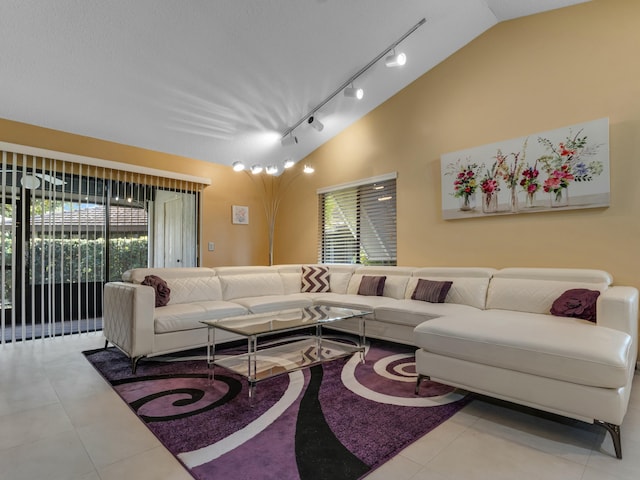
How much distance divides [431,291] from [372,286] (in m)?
0.74

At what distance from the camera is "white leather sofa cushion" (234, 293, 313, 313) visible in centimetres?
350

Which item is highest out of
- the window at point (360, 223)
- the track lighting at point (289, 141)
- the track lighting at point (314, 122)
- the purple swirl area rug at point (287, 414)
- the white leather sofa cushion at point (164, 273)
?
the track lighting at point (314, 122)

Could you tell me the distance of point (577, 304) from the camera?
8.27 ft

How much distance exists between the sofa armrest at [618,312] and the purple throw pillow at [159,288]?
3439mm

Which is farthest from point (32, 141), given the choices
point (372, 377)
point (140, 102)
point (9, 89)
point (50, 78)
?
point (372, 377)

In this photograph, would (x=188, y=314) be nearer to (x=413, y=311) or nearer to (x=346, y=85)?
(x=413, y=311)

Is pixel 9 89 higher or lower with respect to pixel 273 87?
lower

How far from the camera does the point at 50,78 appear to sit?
2959 mm

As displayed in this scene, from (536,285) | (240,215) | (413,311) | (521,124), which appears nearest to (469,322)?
(413,311)

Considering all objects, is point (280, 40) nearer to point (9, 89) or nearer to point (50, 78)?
point (50, 78)

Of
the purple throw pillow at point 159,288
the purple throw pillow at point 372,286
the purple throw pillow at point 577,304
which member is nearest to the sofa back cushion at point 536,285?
the purple throw pillow at point 577,304

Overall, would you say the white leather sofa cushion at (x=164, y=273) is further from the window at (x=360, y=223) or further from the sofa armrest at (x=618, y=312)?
the sofa armrest at (x=618, y=312)

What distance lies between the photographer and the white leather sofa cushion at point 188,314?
2876 mm

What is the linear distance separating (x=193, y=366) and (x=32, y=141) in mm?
Result: 2928
